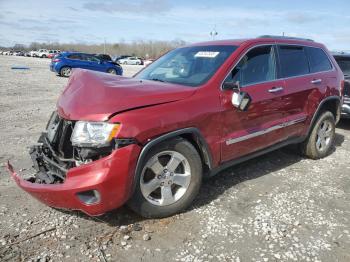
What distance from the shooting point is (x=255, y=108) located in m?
4.34

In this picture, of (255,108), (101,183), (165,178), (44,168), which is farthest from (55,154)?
(255,108)

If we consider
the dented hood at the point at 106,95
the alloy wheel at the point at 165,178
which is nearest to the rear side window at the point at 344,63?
the dented hood at the point at 106,95

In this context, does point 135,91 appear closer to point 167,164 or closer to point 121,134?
point 121,134

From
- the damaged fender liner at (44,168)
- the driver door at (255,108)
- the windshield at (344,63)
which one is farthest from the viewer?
the windshield at (344,63)

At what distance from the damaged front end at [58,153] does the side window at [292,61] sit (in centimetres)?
291

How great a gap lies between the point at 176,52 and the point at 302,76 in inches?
72.9

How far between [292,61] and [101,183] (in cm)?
341

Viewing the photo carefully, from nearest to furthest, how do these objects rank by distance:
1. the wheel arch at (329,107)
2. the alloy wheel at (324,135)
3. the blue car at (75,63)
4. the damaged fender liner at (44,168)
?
1. the damaged fender liner at (44,168)
2. the wheel arch at (329,107)
3. the alloy wheel at (324,135)
4. the blue car at (75,63)

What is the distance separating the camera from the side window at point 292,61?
16.4 feet

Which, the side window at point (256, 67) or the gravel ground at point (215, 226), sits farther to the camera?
the side window at point (256, 67)

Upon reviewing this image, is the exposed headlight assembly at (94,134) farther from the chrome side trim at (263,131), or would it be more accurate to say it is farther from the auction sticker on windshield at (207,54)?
the auction sticker on windshield at (207,54)

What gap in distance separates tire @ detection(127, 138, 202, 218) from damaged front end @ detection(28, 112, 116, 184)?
48cm

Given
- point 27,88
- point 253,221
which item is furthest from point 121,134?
point 27,88

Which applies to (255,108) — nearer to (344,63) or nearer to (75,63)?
(344,63)
